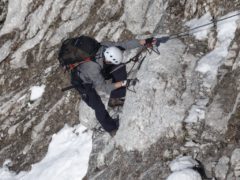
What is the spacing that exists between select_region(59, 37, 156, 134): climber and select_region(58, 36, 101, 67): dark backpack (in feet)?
0.20

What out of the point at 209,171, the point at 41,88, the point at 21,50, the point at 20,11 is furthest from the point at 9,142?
the point at 209,171

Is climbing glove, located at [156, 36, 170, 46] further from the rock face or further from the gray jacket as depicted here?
the gray jacket

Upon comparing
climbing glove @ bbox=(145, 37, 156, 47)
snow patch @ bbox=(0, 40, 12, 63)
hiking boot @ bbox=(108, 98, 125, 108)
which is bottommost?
snow patch @ bbox=(0, 40, 12, 63)

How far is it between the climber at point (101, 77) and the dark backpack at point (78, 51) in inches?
2.4

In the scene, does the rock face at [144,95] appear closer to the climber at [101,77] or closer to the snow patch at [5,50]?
the snow patch at [5,50]

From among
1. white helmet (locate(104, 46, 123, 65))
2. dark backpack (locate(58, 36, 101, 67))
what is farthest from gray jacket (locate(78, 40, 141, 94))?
white helmet (locate(104, 46, 123, 65))

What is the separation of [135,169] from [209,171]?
241 cm

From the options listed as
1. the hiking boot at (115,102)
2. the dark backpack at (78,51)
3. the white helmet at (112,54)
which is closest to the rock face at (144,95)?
the hiking boot at (115,102)

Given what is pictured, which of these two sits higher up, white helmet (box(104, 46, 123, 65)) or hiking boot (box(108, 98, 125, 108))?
white helmet (box(104, 46, 123, 65))

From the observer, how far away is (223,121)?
468 inches

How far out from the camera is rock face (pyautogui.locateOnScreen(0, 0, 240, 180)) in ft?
40.1

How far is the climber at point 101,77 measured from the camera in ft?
45.3

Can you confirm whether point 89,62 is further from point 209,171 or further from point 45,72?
point 45,72

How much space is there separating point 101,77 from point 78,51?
113cm
